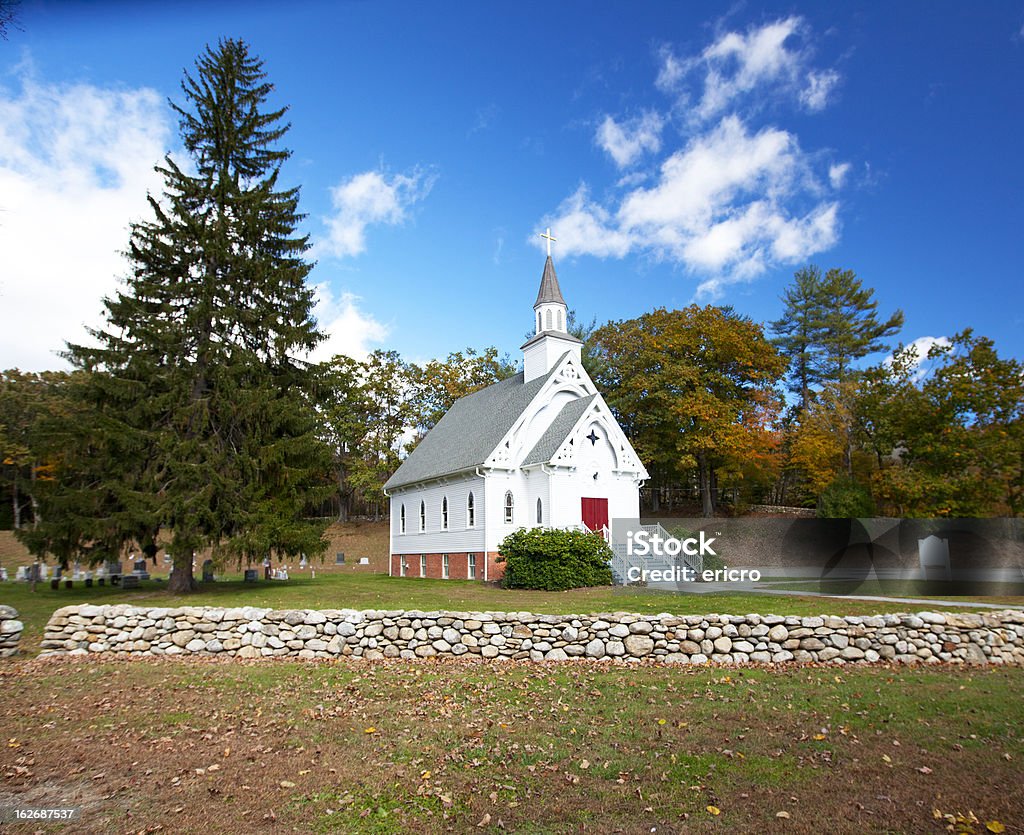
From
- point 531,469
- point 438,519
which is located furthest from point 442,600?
point 438,519

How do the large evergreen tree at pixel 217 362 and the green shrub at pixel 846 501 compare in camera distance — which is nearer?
the large evergreen tree at pixel 217 362

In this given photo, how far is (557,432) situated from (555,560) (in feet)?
21.8

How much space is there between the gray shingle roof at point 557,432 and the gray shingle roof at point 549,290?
602cm

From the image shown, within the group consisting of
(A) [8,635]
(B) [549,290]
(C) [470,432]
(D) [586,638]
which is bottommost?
(D) [586,638]

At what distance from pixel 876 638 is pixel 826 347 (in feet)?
143

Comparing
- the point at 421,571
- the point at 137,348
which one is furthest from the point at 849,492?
the point at 137,348

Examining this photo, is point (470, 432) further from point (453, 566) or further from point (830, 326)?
point (830, 326)

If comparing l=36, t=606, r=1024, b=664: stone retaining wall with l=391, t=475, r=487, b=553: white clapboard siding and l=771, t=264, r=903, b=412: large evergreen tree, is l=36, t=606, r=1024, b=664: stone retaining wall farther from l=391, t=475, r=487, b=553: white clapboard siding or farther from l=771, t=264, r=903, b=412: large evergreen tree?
l=771, t=264, r=903, b=412: large evergreen tree

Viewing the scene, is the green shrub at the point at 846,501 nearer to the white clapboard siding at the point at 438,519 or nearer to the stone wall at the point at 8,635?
the white clapboard siding at the point at 438,519

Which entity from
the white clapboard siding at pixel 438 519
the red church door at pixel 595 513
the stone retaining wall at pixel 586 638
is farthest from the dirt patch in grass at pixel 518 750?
the white clapboard siding at pixel 438 519

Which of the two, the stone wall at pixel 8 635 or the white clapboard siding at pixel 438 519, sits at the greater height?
the white clapboard siding at pixel 438 519

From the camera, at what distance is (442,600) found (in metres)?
17.7

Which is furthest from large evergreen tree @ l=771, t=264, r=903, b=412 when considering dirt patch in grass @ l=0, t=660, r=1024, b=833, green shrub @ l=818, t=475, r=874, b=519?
dirt patch in grass @ l=0, t=660, r=1024, b=833

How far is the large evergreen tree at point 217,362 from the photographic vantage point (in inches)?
790
